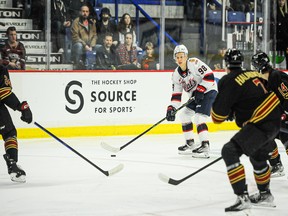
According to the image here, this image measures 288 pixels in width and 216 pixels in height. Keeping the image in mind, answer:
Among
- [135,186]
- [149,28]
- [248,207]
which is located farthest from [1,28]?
[248,207]

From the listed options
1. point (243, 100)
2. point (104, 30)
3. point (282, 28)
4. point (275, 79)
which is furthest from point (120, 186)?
point (282, 28)

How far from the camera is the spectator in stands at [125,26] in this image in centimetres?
967

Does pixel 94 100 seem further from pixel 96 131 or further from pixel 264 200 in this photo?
pixel 264 200

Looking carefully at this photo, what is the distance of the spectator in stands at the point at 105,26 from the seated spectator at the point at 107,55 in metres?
0.04

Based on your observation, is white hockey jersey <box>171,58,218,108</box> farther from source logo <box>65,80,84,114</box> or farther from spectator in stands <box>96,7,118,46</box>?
spectator in stands <box>96,7,118,46</box>

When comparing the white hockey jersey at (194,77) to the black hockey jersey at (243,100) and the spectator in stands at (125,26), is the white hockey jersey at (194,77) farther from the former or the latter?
the black hockey jersey at (243,100)

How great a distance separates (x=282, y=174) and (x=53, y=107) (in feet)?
11.5

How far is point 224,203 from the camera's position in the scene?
16.7ft

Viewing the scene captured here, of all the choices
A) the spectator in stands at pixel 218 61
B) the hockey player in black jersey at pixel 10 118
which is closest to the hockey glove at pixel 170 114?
the hockey player in black jersey at pixel 10 118

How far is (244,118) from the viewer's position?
476 centimetres

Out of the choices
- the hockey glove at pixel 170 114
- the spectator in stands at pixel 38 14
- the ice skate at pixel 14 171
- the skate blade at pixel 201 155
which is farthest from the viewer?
the spectator in stands at pixel 38 14

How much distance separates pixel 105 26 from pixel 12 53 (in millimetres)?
1301

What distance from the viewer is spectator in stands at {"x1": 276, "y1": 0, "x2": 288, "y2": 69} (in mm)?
11016

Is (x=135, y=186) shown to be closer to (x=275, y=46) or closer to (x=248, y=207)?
(x=248, y=207)
